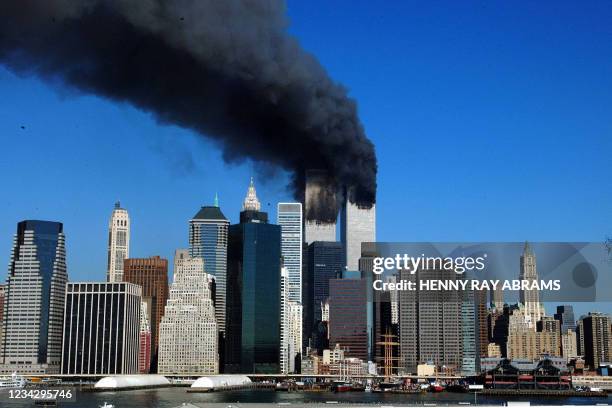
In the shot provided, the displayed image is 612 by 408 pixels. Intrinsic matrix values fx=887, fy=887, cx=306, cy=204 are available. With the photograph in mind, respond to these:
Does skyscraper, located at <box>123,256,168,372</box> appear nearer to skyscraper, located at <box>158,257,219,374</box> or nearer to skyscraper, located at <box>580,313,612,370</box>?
skyscraper, located at <box>158,257,219,374</box>

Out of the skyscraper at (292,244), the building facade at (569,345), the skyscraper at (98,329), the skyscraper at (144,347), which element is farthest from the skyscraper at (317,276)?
the building facade at (569,345)

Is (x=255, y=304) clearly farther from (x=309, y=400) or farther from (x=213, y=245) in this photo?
(x=309, y=400)

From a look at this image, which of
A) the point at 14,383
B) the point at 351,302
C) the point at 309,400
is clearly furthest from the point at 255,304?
the point at 351,302

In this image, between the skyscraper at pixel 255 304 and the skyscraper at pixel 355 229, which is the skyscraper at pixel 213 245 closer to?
the skyscraper at pixel 255 304

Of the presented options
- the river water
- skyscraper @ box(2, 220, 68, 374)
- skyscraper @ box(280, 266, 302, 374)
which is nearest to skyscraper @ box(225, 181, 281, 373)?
skyscraper @ box(280, 266, 302, 374)

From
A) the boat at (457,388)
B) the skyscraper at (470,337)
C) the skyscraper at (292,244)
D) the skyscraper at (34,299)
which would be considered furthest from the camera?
the skyscraper at (292,244)

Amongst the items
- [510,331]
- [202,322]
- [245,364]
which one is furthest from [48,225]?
[510,331]

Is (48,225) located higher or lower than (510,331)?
higher

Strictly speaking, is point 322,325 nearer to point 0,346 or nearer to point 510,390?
point 0,346
